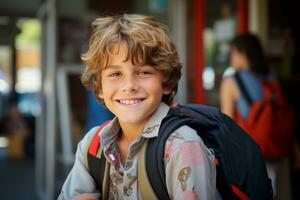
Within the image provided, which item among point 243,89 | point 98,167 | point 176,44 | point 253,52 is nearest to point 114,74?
point 98,167

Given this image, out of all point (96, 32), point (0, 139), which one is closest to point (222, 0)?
point (96, 32)

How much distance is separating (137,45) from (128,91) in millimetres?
141

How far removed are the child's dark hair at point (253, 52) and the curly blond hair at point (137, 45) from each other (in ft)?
5.53

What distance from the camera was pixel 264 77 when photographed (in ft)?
10.3

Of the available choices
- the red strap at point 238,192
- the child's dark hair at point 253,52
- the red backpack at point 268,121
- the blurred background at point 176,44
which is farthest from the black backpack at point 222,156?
the blurred background at point 176,44

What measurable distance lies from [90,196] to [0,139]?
10.3 meters

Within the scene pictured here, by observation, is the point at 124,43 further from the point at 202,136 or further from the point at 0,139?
the point at 0,139

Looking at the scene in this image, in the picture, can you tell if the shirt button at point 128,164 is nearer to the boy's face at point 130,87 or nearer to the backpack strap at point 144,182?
the backpack strap at point 144,182

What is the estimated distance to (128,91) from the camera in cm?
147

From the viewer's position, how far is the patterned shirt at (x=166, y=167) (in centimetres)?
128

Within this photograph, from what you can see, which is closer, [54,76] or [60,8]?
[54,76]

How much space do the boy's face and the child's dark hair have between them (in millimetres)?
1769

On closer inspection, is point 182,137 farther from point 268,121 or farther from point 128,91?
point 268,121

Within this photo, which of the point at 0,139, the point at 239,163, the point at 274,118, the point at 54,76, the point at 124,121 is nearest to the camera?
the point at 239,163
